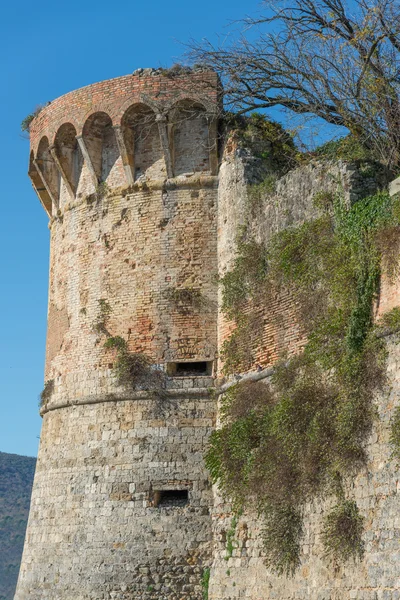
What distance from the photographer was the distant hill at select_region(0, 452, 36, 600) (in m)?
74.2

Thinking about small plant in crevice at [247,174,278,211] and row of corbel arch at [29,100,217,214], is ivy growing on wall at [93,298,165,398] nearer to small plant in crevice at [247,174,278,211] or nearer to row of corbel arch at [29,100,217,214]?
row of corbel arch at [29,100,217,214]

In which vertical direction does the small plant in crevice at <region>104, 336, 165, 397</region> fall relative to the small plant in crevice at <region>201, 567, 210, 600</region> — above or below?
above

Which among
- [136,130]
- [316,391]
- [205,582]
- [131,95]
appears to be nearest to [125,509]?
[205,582]

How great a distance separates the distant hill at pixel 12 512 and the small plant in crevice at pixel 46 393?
5714 cm

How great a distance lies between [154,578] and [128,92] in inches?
306

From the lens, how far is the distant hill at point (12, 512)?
7425cm

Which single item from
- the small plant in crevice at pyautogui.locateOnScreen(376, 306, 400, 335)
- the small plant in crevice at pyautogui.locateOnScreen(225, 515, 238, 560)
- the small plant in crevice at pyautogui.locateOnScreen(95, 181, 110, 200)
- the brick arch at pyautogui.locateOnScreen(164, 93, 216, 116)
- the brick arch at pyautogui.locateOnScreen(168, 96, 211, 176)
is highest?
the brick arch at pyautogui.locateOnScreen(164, 93, 216, 116)

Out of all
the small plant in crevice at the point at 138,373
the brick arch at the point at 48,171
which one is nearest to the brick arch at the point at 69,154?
the brick arch at the point at 48,171

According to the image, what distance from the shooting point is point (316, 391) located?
12.0 meters

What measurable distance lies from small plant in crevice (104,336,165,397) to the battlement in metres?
3.02

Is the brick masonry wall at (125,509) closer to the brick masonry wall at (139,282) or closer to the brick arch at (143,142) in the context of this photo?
the brick masonry wall at (139,282)

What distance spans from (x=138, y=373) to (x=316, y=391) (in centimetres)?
430

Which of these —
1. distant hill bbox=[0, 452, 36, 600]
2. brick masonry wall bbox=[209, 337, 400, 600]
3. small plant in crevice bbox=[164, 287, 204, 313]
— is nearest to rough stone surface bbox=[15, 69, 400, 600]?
small plant in crevice bbox=[164, 287, 204, 313]

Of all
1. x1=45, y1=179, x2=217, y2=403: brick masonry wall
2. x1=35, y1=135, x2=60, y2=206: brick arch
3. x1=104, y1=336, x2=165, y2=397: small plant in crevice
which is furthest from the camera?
x1=35, y1=135, x2=60, y2=206: brick arch
